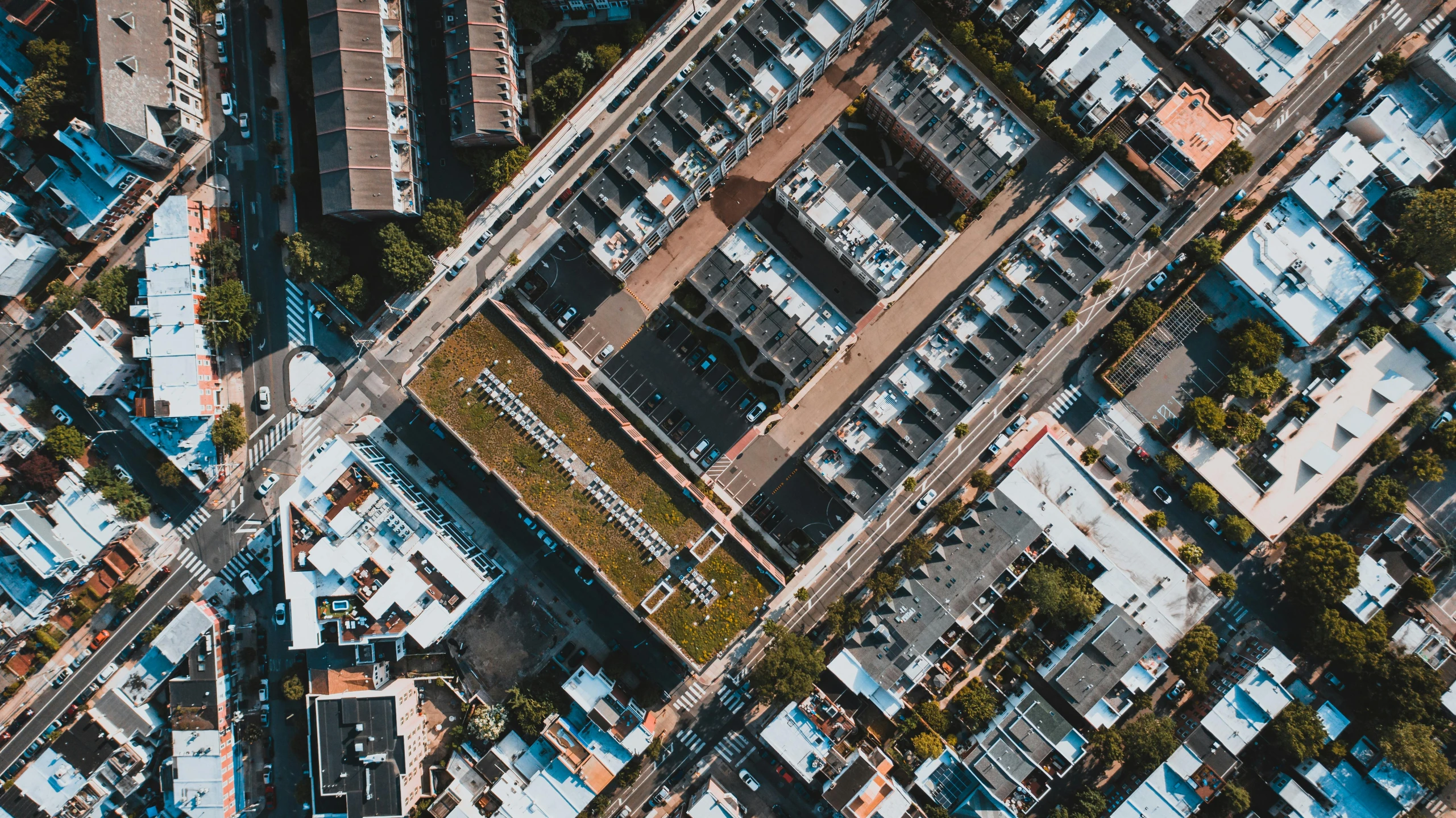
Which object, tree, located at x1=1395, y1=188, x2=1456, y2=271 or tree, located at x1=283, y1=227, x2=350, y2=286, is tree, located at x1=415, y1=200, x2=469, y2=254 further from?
tree, located at x1=1395, y1=188, x2=1456, y2=271

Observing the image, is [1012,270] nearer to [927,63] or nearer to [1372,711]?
[927,63]

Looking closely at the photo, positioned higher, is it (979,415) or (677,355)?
(677,355)

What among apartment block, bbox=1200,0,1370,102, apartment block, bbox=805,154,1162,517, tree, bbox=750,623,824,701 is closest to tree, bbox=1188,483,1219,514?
apartment block, bbox=805,154,1162,517

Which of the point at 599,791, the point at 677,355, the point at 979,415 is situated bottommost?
the point at 599,791

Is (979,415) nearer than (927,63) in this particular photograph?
No

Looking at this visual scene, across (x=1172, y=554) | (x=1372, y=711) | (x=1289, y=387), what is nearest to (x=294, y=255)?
(x=1172, y=554)

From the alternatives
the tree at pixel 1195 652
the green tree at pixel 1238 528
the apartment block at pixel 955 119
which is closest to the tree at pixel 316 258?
the apartment block at pixel 955 119

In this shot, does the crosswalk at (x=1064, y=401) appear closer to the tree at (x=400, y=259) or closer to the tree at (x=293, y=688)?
the tree at (x=400, y=259)

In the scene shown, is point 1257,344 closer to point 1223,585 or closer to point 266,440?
point 1223,585
